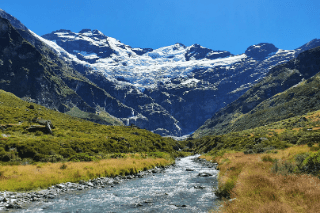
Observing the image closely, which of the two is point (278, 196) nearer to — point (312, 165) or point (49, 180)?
point (312, 165)

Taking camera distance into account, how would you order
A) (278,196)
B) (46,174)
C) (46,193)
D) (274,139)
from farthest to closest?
(274,139)
(46,174)
(46,193)
(278,196)

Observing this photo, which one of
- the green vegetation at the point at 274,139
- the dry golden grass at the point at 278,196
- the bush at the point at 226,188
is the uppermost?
the dry golden grass at the point at 278,196

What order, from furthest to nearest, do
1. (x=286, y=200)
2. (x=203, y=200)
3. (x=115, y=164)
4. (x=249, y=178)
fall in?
(x=115, y=164)
(x=203, y=200)
(x=249, y=178)
(x=286, y=200)

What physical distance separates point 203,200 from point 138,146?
47.0 metres

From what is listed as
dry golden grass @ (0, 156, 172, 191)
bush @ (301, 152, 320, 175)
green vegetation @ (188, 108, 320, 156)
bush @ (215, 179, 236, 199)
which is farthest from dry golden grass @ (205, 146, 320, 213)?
dry golden grass @ (0, 156, 172, 191)

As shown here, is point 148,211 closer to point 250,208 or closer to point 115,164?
point 250,208

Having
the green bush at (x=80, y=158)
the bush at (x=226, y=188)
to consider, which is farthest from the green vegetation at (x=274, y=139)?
the green bush at (x=80, y=158)

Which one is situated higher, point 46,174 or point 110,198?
point 46,174

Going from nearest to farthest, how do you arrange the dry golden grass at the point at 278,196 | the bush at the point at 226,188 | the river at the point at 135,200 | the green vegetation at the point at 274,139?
the dry golden grass at the point at 278,196 < the river at the point at 135,200 < the bush at the point at 226,188 < the green vegetation at the point at 274,139

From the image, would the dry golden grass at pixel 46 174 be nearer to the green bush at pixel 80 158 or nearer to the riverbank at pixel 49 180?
the riverbank at pixel 49 180

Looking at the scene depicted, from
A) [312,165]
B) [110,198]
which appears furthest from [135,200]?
[312,165]

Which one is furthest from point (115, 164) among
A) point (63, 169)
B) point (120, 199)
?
point (120, 199)

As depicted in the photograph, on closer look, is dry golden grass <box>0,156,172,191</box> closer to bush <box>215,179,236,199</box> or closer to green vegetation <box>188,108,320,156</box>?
bush <box>215,179,236,199</box>

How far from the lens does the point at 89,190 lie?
65.9ft
